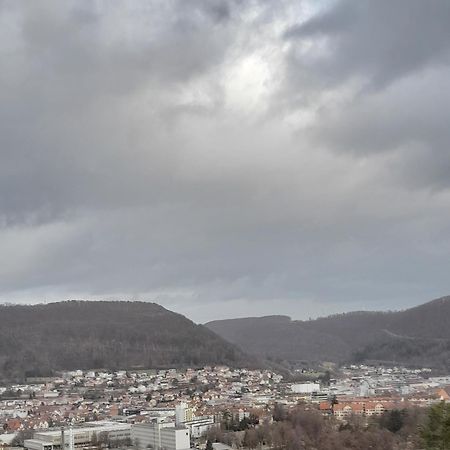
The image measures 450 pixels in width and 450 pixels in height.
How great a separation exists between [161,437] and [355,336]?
332 feet

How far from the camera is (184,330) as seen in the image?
9850 centimetres

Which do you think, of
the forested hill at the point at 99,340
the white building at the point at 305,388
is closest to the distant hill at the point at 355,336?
the forested hill at the point at 99,340

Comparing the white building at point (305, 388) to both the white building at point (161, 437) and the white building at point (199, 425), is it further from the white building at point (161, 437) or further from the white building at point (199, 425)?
the white building at point (161, 437)

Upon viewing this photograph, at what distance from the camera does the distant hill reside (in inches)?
4067

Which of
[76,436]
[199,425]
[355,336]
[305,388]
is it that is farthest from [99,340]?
[76,436]

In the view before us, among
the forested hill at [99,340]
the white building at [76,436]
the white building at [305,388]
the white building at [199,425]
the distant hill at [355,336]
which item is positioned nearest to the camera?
the white building at [76,436]

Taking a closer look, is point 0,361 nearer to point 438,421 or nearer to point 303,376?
point 303,376

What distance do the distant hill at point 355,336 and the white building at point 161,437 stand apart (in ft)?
194

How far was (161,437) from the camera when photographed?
35500mm

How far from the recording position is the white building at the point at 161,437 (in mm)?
34938

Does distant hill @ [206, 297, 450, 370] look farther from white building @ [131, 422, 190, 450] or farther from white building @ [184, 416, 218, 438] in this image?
white building @ [131, 422, 190, 450]

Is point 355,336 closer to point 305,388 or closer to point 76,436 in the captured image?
point 305,388

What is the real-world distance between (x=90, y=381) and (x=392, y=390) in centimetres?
2700

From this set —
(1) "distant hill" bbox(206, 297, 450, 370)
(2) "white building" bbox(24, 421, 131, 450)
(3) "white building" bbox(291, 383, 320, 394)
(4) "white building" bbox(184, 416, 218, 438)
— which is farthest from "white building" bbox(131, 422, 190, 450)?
(1) "distant hill" bbox(206, 297, 450, 370)
